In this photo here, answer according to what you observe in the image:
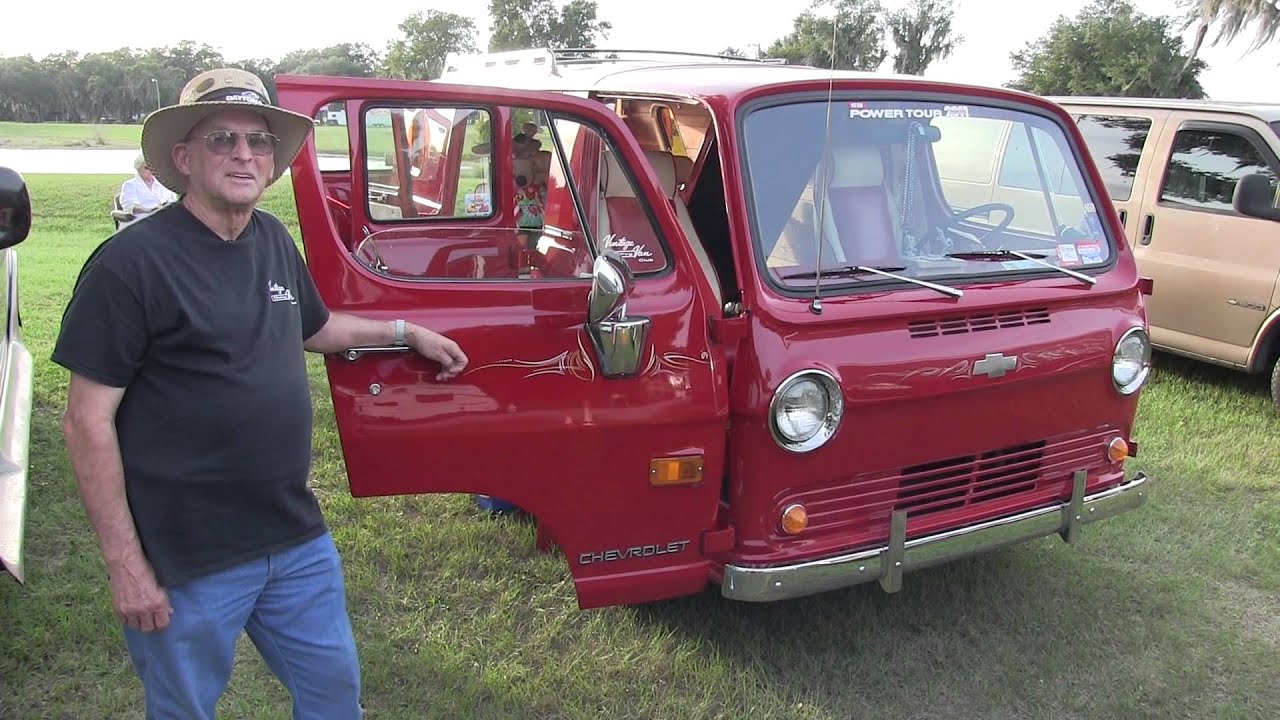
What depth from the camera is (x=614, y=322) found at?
103 inches

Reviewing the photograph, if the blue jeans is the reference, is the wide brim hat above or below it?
above

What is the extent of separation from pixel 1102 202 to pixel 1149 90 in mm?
34116

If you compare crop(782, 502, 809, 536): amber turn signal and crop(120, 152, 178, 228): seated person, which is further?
crop(120, 152, 178, 228): seated person

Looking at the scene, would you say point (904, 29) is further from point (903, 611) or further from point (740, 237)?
point (903, 611)

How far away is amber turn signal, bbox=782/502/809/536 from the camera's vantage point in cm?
296

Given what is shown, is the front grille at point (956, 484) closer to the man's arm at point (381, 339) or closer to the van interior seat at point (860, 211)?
the van interior seat at point (860, 211)

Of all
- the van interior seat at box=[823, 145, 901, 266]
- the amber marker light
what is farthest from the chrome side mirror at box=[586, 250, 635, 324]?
the van interior seat at box=[823, 145, 901, 266]

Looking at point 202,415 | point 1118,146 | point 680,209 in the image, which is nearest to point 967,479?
point 680,209

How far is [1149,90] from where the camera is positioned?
32594mm

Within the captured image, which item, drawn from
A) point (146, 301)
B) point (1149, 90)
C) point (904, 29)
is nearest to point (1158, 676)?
point (904, 29)

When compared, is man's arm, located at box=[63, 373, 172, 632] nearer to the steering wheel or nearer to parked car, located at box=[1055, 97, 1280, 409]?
the steering wheel

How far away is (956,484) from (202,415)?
249 cm

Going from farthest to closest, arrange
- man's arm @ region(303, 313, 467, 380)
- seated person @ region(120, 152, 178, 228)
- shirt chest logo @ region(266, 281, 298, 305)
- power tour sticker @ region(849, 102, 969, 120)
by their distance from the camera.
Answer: seated person @ region(120, 152, 178, 228) < power tour sticker @ region(849, 102, 969, 120) < man's arm @ region(303, 313, 467, 380) < shirt chest logo @ region(266, 281, 298, 305)

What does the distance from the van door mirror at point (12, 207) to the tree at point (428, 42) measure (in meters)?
50.3
